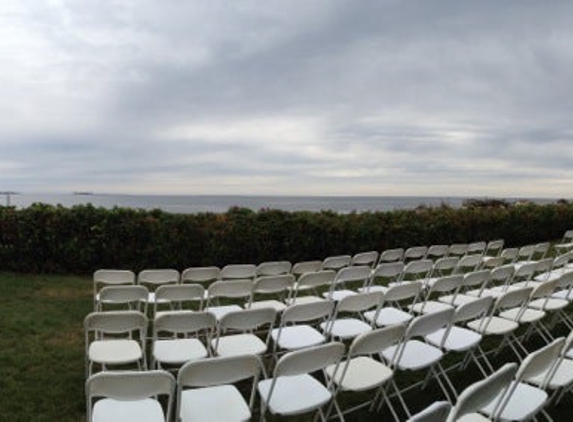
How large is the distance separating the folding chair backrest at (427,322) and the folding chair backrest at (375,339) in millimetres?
139

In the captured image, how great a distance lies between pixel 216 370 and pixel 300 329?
1866 millimetres

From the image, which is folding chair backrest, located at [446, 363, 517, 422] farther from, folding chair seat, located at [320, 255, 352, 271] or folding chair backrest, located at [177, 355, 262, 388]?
folding chair seat, located at [320, 255, 352, 271]

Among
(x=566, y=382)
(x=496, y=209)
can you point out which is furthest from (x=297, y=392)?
(x=496, y=209)

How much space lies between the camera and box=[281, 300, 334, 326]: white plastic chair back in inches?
146

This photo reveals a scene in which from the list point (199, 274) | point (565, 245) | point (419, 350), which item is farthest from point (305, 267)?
point (565, 245)

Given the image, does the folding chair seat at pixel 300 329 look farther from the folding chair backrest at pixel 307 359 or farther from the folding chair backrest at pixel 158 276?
the folding chair backrest at pixel 158 276

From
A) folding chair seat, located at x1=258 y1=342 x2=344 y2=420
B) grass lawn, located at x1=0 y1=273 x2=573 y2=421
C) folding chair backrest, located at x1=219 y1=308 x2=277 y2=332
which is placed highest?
folding chair backrest, located at x1=219 y1=308 x2=277 y2=332

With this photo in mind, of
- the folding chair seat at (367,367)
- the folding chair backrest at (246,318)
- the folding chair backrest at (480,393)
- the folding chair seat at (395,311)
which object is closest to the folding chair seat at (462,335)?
the folding chair seat at (395,311)

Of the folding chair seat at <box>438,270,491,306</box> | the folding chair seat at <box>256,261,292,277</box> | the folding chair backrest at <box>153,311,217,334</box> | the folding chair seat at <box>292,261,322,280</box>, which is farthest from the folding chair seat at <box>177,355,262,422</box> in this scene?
the folding chair seat at <box>292,261,322,280</box>

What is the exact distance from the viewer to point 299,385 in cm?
321

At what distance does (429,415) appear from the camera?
192 cm

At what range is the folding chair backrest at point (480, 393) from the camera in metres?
2.20

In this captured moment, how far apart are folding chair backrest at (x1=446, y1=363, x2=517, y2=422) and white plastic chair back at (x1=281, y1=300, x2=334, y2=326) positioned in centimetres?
157

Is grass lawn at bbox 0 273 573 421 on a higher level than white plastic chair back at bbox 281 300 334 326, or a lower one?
lower
